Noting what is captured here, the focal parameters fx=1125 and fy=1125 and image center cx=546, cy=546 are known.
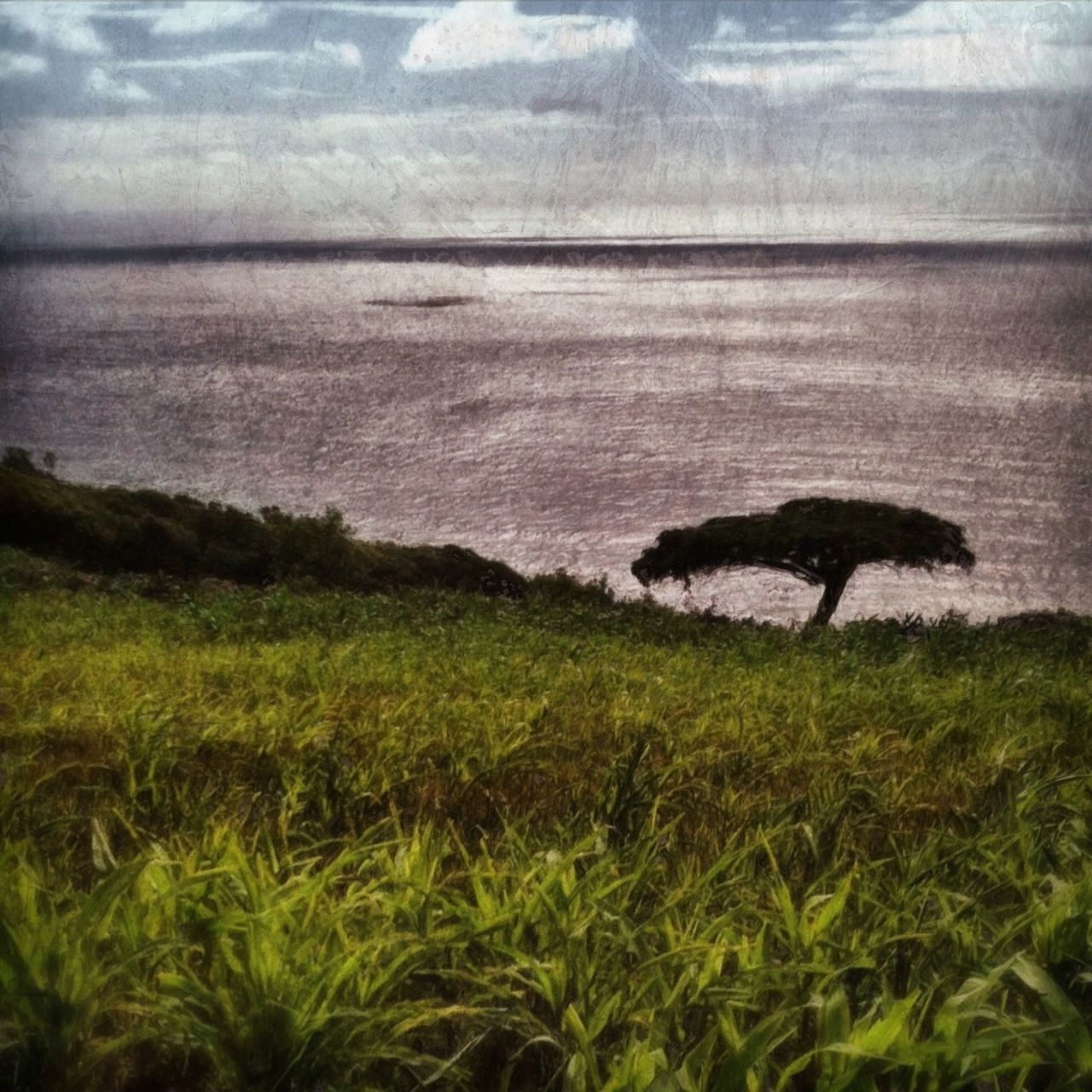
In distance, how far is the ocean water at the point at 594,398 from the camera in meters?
1.89

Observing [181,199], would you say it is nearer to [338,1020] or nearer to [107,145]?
[107,145]

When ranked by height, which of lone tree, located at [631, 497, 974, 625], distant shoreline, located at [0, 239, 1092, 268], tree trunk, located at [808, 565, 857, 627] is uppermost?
distant shoreline, located at [0, 239, 1092, 268]

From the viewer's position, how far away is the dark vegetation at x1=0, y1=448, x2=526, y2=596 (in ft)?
6.64

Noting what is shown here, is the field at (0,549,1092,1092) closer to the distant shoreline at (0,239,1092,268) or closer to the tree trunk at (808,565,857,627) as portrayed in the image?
the tree trunk at (808,565,857,627)

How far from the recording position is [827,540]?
1931 millimetres

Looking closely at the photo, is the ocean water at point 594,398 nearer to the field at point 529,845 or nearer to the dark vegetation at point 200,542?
the dark vegetation at point 200,542

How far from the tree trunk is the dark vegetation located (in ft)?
1.70

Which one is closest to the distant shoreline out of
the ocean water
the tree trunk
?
the ocean water

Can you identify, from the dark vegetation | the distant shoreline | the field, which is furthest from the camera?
the dark vegetation

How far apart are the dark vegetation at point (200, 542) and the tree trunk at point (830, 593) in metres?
0.52

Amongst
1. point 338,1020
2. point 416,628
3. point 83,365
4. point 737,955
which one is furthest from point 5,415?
point 737,955

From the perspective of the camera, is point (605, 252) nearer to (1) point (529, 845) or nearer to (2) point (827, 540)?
(2) point (827, 540)

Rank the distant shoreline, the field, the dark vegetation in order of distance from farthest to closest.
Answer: the dark vegetation → the distant shoreline → the field

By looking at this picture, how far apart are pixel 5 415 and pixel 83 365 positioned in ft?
0.57
